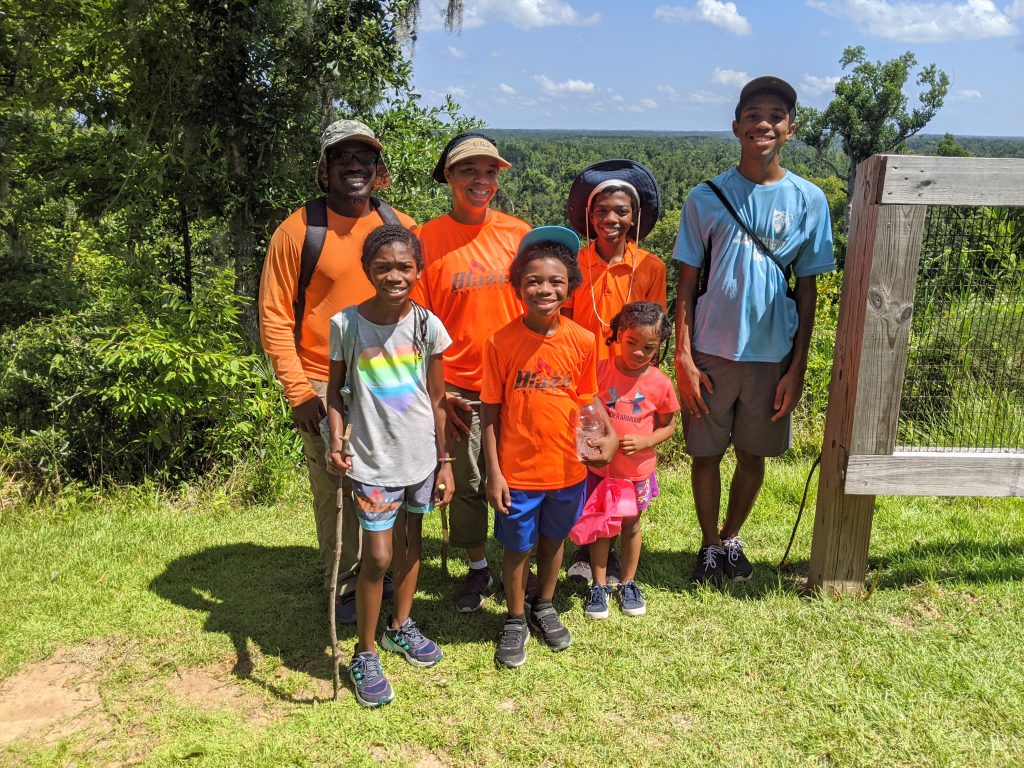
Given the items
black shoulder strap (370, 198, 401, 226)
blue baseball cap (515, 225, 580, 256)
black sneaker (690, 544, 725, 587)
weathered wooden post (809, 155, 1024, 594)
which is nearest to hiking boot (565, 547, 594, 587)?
black sneaker (690, 544, 725, 587)

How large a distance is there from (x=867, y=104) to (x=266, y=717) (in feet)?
193

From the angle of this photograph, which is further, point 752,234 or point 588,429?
point 752,234

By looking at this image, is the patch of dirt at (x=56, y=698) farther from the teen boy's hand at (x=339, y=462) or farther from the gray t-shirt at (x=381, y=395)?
the gray t-shirt at (x=381, y=395)

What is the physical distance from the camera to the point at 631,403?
3.41m

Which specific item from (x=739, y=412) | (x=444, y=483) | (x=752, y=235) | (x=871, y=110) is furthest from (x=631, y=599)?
(x=871, y=110)

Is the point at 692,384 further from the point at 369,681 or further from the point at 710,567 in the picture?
the point at 369,681

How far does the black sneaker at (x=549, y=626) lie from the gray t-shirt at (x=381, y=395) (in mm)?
960

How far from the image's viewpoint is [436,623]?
3514mm

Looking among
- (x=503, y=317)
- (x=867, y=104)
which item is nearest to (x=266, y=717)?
(x=503, y=317)

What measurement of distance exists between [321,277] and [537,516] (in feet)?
4.59

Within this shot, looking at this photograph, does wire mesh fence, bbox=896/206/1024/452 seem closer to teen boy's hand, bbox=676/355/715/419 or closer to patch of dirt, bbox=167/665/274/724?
teen boy's hand, bbox=676/355/715/419

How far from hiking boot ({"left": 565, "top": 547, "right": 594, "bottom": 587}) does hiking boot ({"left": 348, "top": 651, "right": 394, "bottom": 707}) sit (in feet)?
4.21

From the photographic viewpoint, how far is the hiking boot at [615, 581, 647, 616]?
3.52 meters

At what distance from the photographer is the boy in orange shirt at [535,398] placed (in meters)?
2.99
